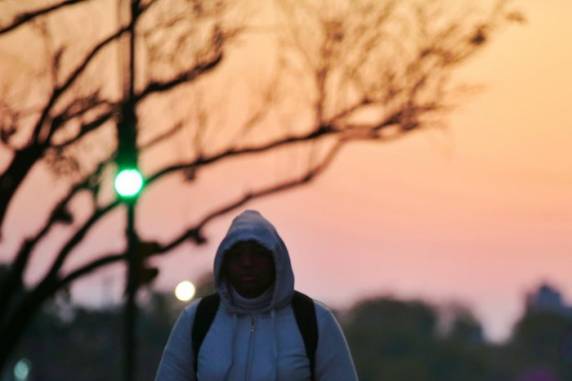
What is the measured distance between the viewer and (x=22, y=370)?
123 metres

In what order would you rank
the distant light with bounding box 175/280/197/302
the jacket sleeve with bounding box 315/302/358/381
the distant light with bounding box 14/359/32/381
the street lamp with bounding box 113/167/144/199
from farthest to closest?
the distant light with bounding box 14/359/32/381 → the distant light with bounding box 175/280/197/302 → the street lamp with bounding box 113/167/144/199 → the jacket sleeve with bounding box 315/302/358/381

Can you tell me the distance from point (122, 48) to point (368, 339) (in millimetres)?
152550

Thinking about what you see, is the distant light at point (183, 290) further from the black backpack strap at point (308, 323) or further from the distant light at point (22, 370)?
the distant light at point (22, 370)

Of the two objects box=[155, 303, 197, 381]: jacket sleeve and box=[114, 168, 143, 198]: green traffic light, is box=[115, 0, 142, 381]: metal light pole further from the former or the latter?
box=[155, 303, 197, 381]: jacket sleeve

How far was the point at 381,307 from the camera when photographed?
186 meters

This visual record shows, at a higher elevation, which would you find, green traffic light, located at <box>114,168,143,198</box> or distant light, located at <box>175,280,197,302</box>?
distant light, located at <box>175,280,197,302</box>

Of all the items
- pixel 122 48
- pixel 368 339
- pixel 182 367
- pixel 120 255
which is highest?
pixel 368 339

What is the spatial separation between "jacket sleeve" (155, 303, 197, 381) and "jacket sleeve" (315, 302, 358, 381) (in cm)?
49

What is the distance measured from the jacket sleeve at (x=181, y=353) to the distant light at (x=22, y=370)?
115188 millimetres

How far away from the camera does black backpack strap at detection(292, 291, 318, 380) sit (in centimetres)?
837

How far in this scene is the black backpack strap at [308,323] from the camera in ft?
27.5

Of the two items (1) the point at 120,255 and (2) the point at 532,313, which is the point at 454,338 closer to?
(2) the point at 532,313

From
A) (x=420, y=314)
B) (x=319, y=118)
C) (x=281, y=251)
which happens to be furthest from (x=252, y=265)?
(x=420, y=314)

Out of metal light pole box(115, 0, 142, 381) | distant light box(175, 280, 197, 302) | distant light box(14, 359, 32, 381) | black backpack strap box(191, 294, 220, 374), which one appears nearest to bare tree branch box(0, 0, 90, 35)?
metal light pole box(115, 0, 142, 381)
